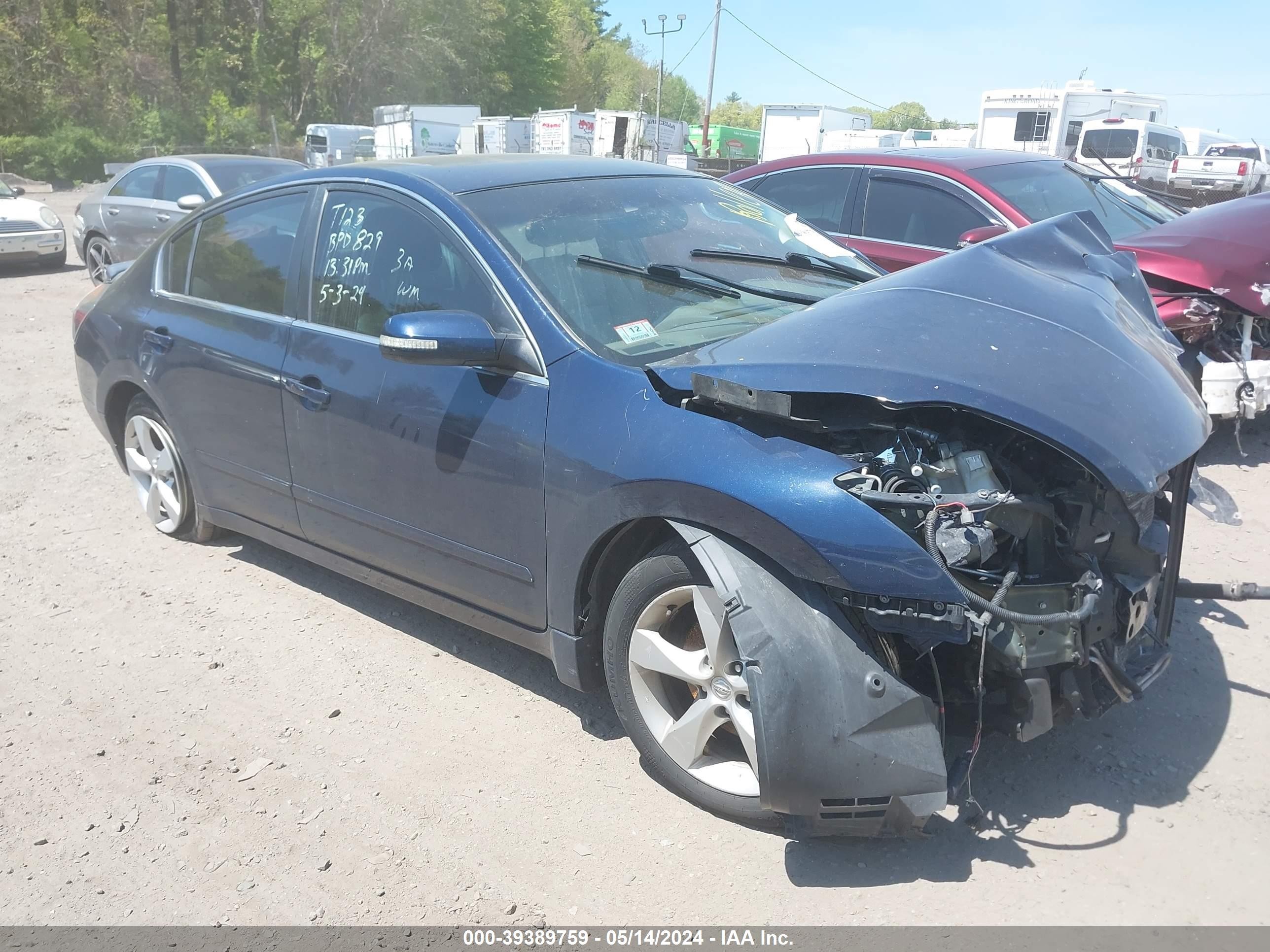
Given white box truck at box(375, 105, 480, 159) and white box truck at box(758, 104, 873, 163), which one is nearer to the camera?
white box truck at box(375, 105, 480, 159)

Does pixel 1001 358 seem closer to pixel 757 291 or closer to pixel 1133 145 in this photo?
pixel 757 291

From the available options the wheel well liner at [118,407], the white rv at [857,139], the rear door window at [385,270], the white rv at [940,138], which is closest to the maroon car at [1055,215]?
the rear door window at [385,270]

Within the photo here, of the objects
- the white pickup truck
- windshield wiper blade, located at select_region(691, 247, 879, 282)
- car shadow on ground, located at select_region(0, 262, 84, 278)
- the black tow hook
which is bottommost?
car shadow on ground, located at select_region(0, 262, 84, 278)

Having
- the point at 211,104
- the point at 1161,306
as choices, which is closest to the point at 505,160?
the point at 1161,306

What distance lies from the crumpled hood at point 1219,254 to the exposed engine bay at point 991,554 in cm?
335

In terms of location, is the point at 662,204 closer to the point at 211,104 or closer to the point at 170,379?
the point at 170,379

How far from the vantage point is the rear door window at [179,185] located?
10.5 m

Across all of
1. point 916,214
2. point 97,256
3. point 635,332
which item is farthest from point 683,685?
point 97,256

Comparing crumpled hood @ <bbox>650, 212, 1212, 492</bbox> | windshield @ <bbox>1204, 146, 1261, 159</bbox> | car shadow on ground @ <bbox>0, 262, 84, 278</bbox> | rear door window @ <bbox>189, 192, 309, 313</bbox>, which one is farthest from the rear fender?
windshield @ <bbox>1204, 146, 1261, 159</bbox>

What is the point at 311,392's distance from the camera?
3.64 m

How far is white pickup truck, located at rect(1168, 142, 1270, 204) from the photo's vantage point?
22328mm

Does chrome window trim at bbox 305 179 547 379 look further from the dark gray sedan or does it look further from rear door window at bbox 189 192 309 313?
the dark gray sedan

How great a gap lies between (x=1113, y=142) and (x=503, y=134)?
67.7 ft

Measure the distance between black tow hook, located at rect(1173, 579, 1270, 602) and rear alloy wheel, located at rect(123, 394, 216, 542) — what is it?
13.4 feet
